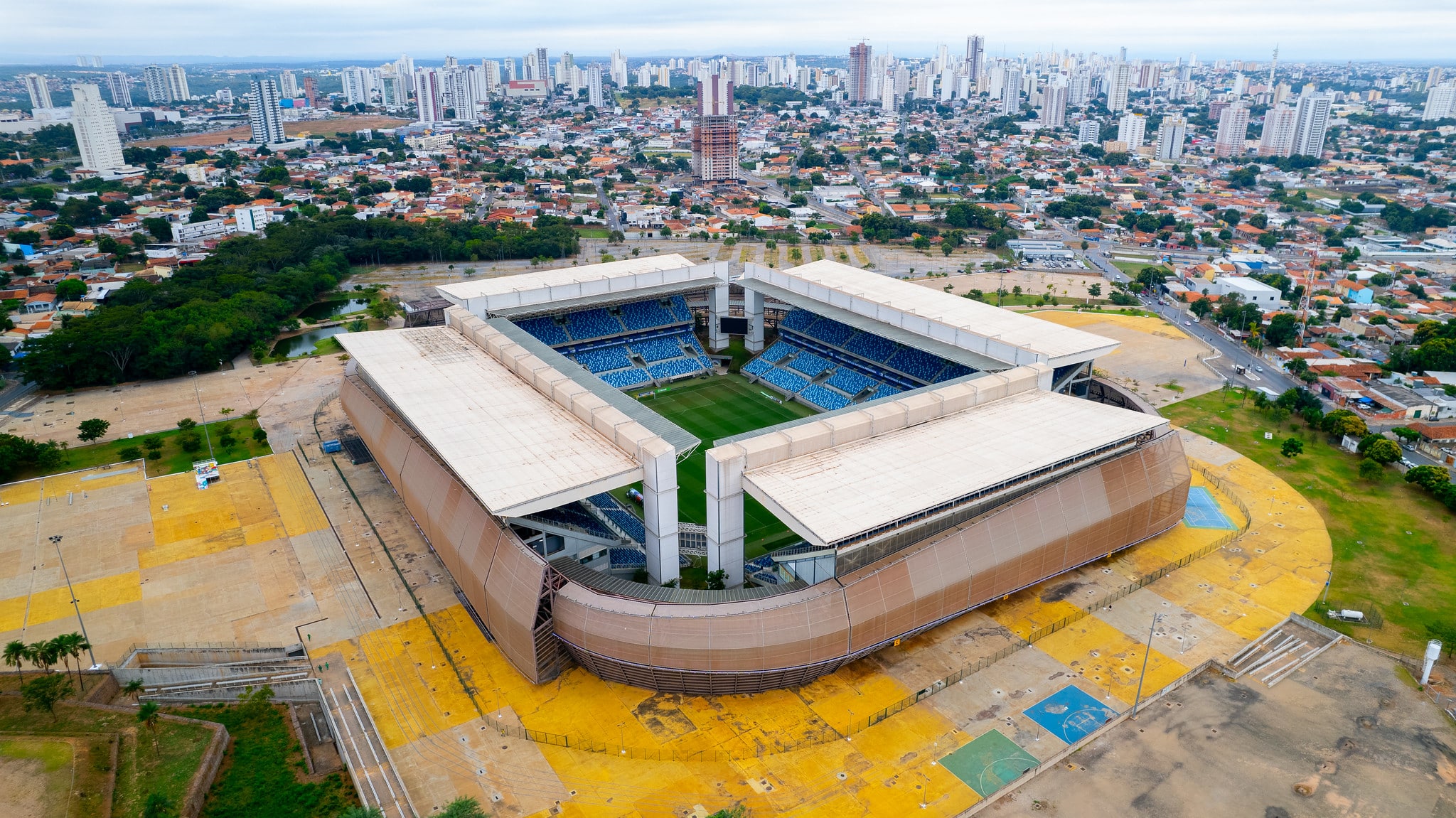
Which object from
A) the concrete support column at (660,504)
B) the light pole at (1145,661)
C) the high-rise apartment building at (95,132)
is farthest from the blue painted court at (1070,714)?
the high-rise apartment building at (95,132)

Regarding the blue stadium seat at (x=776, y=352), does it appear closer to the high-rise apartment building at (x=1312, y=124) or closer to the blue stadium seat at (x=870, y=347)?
the blue stadium seat at (x=870, y=347)

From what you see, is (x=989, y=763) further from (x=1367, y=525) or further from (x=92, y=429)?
(x=92, y=429)

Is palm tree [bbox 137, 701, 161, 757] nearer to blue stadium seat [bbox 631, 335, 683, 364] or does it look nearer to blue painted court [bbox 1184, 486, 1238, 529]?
blue stadium seat [bbox 631, 335, 683, 364]

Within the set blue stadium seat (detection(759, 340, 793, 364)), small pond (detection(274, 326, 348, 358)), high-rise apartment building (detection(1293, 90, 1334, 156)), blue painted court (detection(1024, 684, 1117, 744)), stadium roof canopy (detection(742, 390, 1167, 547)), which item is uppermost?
high-rise apartment building (detection(1293, 90, 1334, 156))

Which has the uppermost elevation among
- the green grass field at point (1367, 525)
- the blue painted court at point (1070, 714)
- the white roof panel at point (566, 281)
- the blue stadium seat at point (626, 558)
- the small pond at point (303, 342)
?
the white roof panel at point (566, 281)

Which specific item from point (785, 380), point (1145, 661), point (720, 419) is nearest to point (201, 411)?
point (720, 419)

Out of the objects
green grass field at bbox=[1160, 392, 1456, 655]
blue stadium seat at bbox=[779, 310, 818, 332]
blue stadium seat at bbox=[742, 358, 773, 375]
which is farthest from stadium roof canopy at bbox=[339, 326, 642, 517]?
green grass field at bbox=[1160, 392, 1456, 655]
